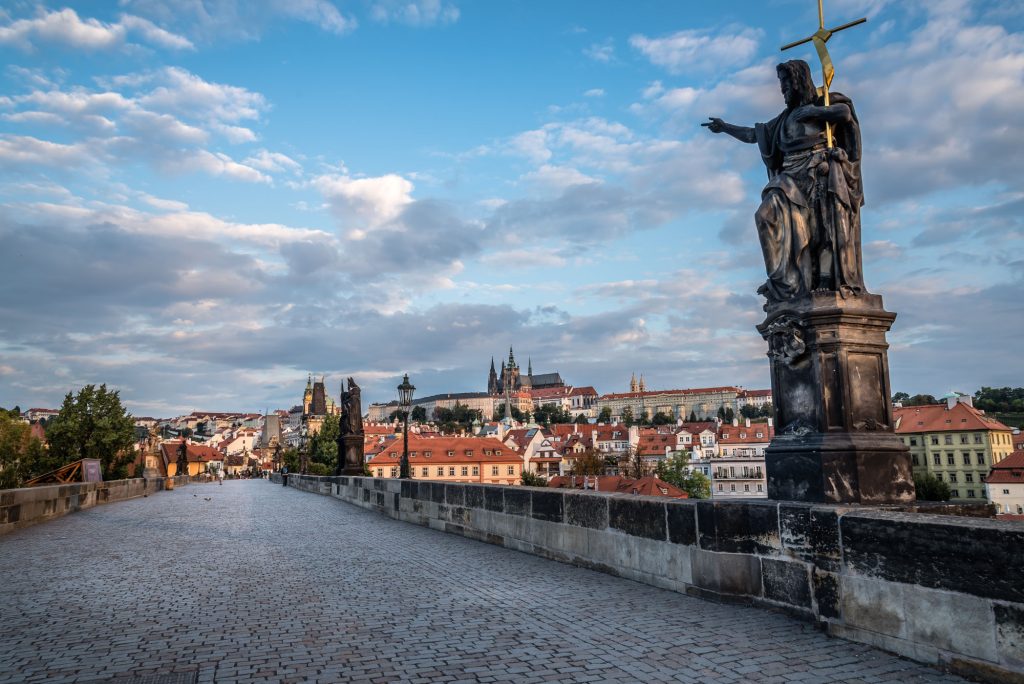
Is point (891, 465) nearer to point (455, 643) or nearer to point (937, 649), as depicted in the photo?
point (937, 649)

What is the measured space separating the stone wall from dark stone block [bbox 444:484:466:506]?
158 inches

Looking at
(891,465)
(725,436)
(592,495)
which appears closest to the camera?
(891,465)

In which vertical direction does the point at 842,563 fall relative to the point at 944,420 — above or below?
below

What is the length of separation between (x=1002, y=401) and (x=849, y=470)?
94556 millimetres

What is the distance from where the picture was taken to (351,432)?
95.7ft

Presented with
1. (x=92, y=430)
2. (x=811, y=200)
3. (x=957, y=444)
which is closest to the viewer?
(x=811, y=200)

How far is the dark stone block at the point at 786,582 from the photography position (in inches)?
192

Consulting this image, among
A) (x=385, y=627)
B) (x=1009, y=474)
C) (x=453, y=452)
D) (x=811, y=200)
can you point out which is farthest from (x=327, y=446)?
(x=811, y=200)

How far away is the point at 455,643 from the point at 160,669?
5.69ft

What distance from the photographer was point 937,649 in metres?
3.88

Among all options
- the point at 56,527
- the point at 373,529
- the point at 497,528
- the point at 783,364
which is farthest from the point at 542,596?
the point at 56,527

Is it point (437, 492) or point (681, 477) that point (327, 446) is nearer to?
point (681, 477)

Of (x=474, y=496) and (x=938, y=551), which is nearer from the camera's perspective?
(x=938, y=551)

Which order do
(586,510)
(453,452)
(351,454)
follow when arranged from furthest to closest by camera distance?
1. (453,452)
2. (351,454)
3. (586,510)
